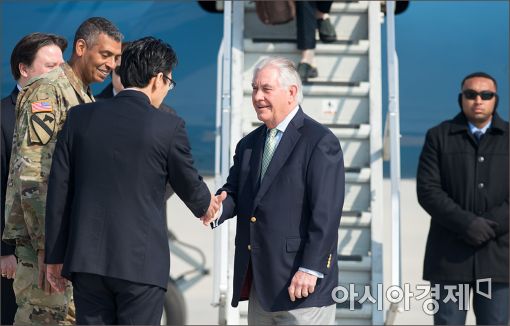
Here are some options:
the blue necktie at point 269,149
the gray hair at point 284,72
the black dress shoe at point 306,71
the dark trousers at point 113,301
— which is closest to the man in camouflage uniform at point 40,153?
the dark trousers at point 113,301

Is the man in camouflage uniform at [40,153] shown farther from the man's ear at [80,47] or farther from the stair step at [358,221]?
the stair step at [358,221]

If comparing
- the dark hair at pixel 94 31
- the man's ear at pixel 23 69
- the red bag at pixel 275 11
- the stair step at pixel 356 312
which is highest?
the red bag at pixel 275 11

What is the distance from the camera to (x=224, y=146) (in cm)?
575

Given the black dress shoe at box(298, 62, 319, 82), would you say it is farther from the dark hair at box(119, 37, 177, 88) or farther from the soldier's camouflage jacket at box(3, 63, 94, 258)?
the dark hair at box(119, 37, 177, 88)

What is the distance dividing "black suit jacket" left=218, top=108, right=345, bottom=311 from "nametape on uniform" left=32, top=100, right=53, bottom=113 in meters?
0.92

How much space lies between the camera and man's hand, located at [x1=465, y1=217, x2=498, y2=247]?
5102mm

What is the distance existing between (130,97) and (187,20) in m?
4.24

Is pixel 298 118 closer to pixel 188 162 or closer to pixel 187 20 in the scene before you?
pixel 188 162

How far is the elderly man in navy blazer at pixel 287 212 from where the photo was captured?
368 cm

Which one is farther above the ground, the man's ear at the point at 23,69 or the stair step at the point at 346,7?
the stair step at the point at 346,7

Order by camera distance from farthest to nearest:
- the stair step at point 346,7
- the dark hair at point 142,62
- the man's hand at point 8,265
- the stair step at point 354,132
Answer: the stair step at point 346,7
the stair step at point 354,132
the man's hand at point 8,265
the dark hair at point 142,62

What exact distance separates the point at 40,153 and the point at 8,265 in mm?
612

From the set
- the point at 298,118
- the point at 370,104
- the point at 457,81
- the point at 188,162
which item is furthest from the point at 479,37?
the point at 188,162

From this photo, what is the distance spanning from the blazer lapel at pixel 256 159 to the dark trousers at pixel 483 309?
1.80 meters
